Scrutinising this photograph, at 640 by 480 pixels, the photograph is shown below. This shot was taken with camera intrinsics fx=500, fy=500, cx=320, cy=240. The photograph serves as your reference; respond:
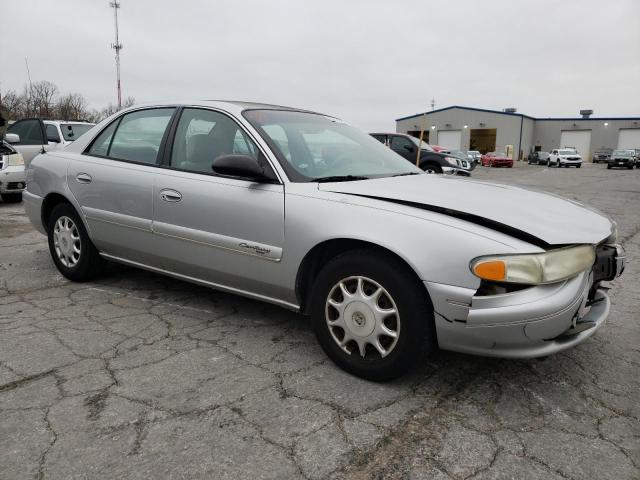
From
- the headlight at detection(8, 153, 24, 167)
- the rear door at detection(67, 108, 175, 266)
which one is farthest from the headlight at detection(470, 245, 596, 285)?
the headlight at detection(8, 153, 24, 167)

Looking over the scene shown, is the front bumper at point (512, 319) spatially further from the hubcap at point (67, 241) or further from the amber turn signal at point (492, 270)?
the hubcap at point (67, 241)

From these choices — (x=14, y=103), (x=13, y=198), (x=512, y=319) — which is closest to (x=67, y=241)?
(x=512, y=319)

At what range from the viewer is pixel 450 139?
58156mm

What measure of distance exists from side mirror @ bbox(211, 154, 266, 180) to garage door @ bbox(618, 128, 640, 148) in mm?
60347

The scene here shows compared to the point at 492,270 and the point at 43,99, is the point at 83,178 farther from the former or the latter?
the point at 43,99

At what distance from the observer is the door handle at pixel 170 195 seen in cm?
320

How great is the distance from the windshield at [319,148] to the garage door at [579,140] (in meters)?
59.3

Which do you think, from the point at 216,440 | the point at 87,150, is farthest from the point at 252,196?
the point at 87,150

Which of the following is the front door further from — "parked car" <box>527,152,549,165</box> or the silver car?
"parked car" <box>527,152,549,165</box>

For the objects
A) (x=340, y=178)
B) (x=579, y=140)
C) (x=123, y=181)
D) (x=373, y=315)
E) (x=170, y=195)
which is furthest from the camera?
(x=579, y=140)

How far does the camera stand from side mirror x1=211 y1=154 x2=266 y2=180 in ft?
8.92

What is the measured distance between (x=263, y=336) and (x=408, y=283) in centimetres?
119

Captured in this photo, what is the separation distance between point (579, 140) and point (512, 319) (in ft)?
203

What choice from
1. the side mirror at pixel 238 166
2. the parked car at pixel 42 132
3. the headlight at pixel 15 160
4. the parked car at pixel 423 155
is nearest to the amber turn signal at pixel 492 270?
the side mirror at pixel 238 166
